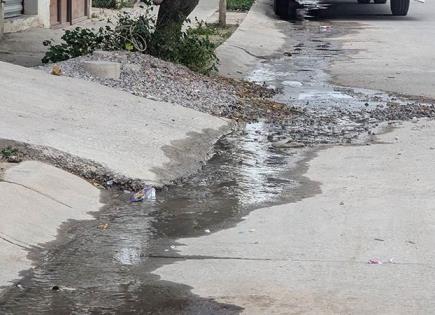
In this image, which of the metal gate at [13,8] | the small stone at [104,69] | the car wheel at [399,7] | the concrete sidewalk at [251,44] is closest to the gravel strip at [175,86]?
the small stone at [104,69]

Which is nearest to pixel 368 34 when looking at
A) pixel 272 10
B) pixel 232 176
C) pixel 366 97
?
pixel 272 10

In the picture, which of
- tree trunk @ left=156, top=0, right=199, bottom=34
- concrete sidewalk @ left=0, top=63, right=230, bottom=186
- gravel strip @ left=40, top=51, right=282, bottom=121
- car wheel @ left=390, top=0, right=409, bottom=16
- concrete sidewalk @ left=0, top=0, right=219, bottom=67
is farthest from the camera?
car wheel @ left=390, top=0, right=409, bottom=16

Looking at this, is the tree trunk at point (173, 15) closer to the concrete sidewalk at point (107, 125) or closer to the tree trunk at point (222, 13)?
the concrete sidewalk at point (107, 125)

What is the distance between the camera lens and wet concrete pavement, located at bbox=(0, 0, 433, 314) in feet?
17.8

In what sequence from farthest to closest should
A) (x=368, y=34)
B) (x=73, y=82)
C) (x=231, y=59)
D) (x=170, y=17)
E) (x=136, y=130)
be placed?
(x=368, y=34) → (x=231, y=59) → (x=170, y=17) → (x=73, y=82) → (x=136, y=130)

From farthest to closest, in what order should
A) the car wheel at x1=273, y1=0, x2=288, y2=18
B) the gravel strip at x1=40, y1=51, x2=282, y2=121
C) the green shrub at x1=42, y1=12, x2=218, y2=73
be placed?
1. the car wheel at x1=273, y1=0, x2=288, y2=18
2. the green shrub at x1=42, y1=12, x2=218, y2=73
3. the gravel strip at x1=40, y1=51, x2=282, y2=121

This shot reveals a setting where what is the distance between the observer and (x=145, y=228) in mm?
6934

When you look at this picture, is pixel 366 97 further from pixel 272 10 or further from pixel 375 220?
pixel 272 10

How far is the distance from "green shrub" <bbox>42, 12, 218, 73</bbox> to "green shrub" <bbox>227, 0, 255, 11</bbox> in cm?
1280

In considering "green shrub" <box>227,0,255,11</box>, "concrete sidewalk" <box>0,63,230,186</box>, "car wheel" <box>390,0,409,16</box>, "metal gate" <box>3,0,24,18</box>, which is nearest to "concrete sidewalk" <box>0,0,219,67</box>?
"metal gate" <box>3,0,24,18</box>

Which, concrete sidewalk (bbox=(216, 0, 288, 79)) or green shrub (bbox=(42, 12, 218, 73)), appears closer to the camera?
green shrub (bbox=(42, 12, 218, 73))

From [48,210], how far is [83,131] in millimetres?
2085

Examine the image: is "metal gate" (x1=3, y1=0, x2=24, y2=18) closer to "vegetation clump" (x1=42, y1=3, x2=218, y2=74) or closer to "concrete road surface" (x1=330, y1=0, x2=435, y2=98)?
"vegetation clump" (x1=42, y1=3, x2=218, y2=74)

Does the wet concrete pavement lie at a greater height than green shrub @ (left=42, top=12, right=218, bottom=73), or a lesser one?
lesser
